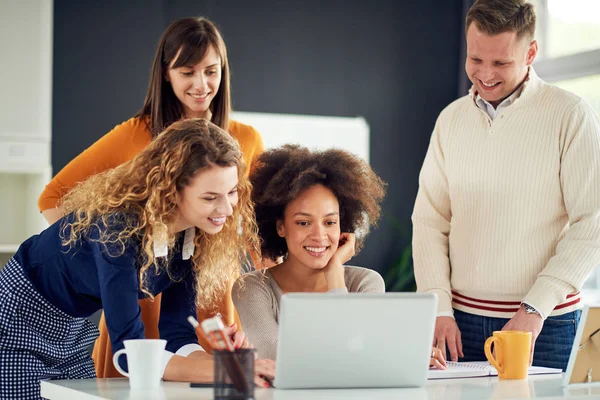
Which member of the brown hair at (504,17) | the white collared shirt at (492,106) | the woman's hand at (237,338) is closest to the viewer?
the woman's hand at (237,338)

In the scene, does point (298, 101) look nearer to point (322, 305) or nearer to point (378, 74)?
point (378, 74)

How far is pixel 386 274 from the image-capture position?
5234 mm

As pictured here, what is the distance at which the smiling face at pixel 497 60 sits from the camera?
7.70 ft

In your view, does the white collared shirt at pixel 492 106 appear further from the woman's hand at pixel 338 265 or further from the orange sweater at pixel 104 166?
the orange sweater at pixel 104 166

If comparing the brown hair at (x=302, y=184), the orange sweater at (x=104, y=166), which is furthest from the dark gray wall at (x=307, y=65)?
the brown hair at (x=302, y=184)

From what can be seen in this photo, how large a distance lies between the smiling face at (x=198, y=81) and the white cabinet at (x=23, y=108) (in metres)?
1.48

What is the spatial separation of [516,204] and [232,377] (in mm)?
1197

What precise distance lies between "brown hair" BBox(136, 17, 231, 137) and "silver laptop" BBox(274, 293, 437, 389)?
1077 mm

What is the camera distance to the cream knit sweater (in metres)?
2.30

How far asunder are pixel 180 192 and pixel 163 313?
32 cm

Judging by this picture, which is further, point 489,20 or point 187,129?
point 489,20

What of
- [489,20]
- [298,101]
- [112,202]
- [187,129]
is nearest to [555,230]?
[489,20]

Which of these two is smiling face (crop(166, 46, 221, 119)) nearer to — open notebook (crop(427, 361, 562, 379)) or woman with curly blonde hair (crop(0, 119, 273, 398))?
woman with curly blonde hair (crop(0, 119, 273, 398))

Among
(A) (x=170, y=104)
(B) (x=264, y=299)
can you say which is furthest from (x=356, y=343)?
(A) (x=170, y=104)
